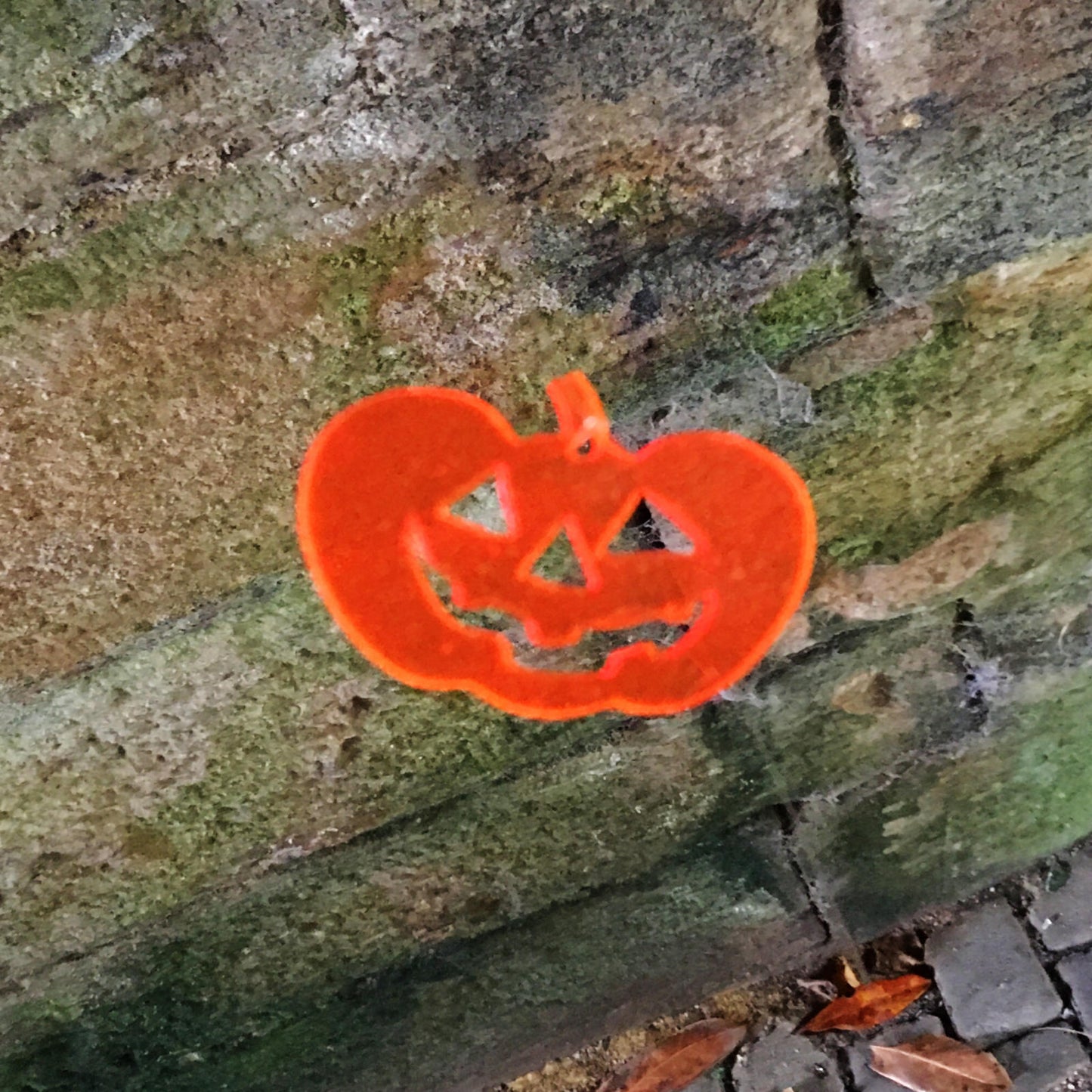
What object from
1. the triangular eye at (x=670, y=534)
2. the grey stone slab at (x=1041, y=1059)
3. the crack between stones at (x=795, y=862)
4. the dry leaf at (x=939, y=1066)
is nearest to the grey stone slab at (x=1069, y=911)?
the grey stone slab at (x=1041, y=1059)

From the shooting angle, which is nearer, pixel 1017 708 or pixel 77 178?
pixel 77 178

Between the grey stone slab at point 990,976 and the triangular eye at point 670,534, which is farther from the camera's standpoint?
the grey stone slab at point 990,976

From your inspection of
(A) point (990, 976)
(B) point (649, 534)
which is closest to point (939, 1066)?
(A) point (990, 976)

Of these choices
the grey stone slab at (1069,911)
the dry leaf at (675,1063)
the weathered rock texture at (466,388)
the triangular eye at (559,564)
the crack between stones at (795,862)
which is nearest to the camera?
the weathered rock texture at (466,388)

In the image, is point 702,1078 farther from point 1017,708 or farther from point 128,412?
point 128,412

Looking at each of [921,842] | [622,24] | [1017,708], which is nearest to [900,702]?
[1017,708]

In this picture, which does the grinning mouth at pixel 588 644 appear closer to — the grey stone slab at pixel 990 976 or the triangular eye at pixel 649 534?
the triangular eye at pixel 649 534
